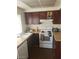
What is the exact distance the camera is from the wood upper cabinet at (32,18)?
212 inches

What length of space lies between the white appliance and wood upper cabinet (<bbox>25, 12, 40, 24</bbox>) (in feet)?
1.76

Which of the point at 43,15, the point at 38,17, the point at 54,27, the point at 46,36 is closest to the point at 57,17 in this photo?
the point at 54,27

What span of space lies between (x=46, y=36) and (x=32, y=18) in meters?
1.29

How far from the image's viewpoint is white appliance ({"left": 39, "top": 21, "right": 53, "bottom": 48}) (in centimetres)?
510

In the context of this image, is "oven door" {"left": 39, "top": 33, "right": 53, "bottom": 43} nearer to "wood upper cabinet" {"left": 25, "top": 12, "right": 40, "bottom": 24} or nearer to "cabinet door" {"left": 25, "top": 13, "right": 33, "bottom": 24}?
"wood upper cabinet" {"left": 25, "top": 12, "right": 40, "bottom": 24}

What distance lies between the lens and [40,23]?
17.9 ft

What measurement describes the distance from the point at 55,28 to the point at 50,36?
58cm

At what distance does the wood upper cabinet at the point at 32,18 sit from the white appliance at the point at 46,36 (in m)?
0.54

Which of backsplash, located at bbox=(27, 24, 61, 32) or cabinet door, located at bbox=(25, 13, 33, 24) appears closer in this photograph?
backsplash, located at bbox=(27, 24, 61, 32)

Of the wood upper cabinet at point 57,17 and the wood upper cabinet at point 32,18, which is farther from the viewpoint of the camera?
the wood upper cabinet at point 32,18

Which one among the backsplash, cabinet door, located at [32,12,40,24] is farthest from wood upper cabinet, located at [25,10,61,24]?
the backsplash

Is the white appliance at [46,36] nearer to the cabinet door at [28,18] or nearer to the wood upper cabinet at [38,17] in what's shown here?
the wood upper cabinet at [38,17]

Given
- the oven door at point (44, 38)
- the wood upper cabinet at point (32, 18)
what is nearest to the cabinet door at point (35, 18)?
the wood upper cabinet at point (32, 18)
